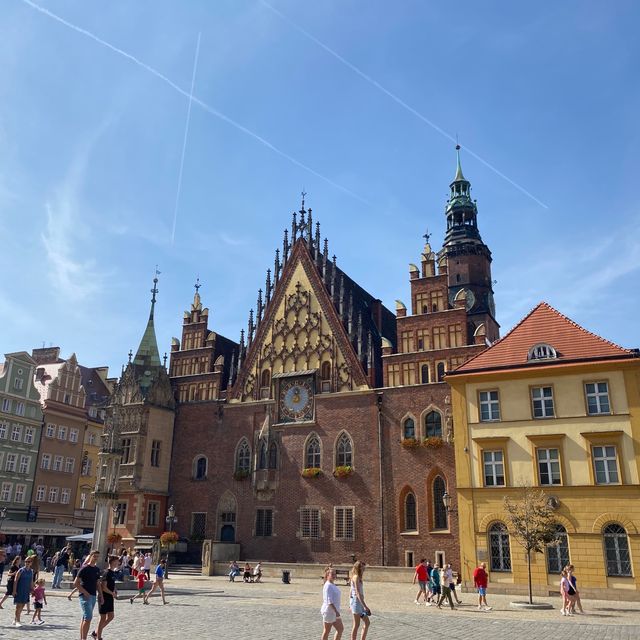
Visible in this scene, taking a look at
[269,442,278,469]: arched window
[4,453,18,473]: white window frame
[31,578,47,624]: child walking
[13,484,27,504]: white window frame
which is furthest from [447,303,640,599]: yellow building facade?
[13,484,27,504]: white window frame

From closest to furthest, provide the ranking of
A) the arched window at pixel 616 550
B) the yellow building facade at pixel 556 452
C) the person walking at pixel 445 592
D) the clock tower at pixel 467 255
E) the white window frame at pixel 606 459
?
the person walking at pixel 445 592
the arched window at pixel 616 550
the yellow building facade at pixel 556 452
the white window frame at pixel 606 459
the clock tower at pixel 467 255

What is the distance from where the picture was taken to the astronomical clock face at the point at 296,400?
4322 centimetres

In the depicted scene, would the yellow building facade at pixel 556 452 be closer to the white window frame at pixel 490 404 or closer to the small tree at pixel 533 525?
the white window frame at pixel 490 404

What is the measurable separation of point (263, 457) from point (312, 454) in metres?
3.60

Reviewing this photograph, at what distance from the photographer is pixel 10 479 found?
5097 cm

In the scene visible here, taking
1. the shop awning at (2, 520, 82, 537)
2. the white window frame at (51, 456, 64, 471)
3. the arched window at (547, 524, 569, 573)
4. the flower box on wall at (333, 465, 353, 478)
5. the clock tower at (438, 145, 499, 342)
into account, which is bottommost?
the arched window at (547, 524, 569, 573)

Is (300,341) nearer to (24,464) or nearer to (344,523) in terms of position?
(344,523)

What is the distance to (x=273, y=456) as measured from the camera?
43.3 metres

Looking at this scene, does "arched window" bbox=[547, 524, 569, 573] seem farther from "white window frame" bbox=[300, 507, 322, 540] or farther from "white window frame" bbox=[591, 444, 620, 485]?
"white window frame" bbox=[300, 507, 322, 540]

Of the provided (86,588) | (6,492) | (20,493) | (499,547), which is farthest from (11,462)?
(86,588)

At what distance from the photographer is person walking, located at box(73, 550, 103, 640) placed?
502 inches

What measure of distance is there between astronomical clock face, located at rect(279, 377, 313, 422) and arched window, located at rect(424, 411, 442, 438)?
26.7ft

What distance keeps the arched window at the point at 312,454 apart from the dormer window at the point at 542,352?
51.7 ft

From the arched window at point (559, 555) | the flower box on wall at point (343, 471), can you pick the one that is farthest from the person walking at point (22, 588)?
the flower box on wall at point (343, 471)
